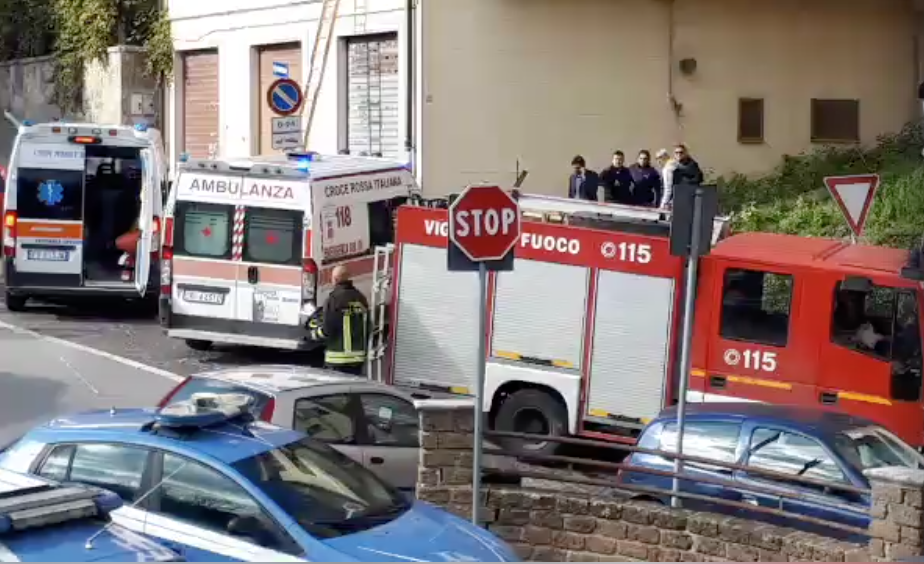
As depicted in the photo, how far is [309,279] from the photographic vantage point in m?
16.1

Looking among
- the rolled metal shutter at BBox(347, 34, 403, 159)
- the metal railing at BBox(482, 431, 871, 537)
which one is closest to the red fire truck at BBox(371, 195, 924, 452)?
the metal railing at BBox(482, 431, 871, 537)

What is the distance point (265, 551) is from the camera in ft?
24.3

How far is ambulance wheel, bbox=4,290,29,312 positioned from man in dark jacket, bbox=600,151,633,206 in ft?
28.0

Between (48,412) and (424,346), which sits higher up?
(424,346)

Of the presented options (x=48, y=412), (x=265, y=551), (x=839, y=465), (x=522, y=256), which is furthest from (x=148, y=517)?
(x=48, y=412)

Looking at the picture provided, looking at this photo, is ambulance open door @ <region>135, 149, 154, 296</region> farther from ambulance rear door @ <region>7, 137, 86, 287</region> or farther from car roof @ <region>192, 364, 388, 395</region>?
car roof @ <region>192, 364, 388, 395</region>

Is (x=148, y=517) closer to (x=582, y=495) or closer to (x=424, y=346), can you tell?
(x=582, y=495)

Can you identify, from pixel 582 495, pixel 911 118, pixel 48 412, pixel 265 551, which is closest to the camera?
pixel 265 551

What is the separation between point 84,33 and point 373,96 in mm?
9738

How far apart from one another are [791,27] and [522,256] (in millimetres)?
11076

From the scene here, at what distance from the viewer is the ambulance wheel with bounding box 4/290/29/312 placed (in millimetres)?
20719

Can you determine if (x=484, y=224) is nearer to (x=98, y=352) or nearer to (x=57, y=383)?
(x=57, y=383)

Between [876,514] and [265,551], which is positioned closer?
[265,551]

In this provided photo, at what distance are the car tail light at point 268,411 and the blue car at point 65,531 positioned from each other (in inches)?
123
